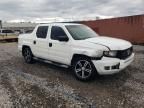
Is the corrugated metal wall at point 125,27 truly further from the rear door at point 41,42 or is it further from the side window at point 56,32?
the side window at point 56,32

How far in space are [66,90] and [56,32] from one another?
95.7 inches

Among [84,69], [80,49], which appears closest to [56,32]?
[80,49]

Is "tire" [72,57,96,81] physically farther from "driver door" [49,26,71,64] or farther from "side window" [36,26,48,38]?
"side window" [36,26,48,38]

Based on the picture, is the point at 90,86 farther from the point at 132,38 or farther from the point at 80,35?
the point at 132,38

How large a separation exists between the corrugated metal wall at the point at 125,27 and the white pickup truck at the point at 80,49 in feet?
28.9

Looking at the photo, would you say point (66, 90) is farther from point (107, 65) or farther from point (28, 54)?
point (28, 54)

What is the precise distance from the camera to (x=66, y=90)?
18.2 ft

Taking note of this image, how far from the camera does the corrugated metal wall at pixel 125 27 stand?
15.2 m

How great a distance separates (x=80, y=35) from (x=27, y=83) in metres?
2.20

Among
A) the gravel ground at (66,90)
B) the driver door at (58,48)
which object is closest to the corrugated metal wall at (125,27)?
the gravel ground at (66,90)

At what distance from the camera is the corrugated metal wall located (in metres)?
15.2

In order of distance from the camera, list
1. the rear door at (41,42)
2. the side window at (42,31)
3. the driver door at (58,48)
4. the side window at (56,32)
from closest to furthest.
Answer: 1. the driver door at (58,48)
2. the side window at (56,32)
3. the rear door at (41,42)
4. the side window at (42,31)

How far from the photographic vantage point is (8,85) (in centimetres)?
603

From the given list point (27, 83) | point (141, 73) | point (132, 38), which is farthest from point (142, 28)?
point (27, 83)
